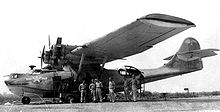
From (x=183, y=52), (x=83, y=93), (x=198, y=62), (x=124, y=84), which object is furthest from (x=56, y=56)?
(x=198, y=62)

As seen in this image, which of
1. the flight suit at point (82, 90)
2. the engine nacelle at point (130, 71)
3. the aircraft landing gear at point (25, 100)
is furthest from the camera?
the engine nacelle at point (130, 71)

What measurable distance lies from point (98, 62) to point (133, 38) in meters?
4.23

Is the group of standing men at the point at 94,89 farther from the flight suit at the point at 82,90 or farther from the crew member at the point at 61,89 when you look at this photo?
the crew member at the point at 61,89

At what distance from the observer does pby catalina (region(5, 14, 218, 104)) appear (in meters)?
14.2

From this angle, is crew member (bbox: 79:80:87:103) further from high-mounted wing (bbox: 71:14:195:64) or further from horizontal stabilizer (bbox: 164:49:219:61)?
horizontal stabilizer (bbox: 164:49:219:61)

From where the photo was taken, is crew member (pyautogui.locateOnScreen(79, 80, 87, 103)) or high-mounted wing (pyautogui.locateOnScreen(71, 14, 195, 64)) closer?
high-mounted wing (pyautogui.locateOnScreen(71, 14, 195, 64))

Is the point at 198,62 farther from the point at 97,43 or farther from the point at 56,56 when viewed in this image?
the point at 56,56

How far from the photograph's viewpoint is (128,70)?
59.4 feet

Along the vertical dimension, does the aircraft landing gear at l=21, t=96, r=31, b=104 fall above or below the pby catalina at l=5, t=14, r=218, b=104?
below

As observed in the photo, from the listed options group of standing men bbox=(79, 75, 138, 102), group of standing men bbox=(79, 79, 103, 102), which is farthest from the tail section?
group of standing men bbox=(79, 79, 103, 102)

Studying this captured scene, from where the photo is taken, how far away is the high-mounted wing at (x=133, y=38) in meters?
11.9

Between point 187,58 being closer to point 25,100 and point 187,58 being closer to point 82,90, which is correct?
point 82,90

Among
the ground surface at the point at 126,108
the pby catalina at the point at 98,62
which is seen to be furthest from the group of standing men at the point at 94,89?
the ground surface at the point at 126,108

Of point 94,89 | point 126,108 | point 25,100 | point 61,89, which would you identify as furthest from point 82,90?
point 126,108
